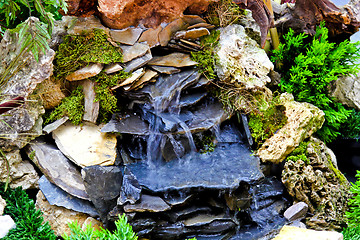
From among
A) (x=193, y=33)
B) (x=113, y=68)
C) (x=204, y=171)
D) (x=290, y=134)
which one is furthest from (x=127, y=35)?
(x=290, y=134)

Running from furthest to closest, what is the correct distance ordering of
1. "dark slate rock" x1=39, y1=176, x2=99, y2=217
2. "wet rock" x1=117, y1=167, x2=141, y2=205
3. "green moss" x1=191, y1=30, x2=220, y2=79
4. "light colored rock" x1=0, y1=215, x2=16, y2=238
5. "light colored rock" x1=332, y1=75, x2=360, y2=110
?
1. "light colored rock" x1=332, y1=75, x2=360, y2=110
2. "green moss" x1=191, y1=30, x2=220, y2=79
3. "dark slate rock" x1=39, y1=176, x2=99, y2=217
4. "wet rock" x1=117, y1=167, x2=141, y2=205
5. "light colored rock" x1=0, y1=215, x2=16, y2=238

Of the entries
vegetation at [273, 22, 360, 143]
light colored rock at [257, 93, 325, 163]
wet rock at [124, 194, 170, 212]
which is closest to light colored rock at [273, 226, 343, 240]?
light colored rock at [257, 93, 325, 163]

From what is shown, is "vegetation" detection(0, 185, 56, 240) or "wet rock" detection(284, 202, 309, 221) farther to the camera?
"wet rock" detection(284, 202, 309, 221)

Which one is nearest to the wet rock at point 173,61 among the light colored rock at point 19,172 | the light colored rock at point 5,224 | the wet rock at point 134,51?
the wet rock at point 134,51

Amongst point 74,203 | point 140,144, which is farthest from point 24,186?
point 140,144

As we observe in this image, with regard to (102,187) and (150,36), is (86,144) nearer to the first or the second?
(102,187)

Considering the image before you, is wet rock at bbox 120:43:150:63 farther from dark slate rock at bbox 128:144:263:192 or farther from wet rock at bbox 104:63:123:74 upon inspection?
dark slate rock at bbox 128:144:263:192

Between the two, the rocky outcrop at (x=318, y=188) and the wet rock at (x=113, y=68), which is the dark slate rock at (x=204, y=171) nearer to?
the rocky outcrop at (x=318, y=188)
